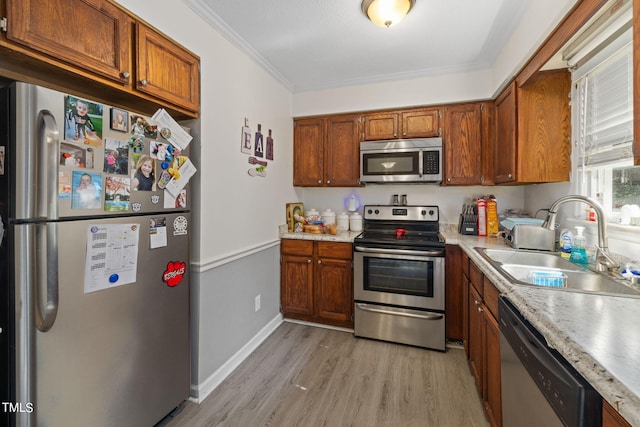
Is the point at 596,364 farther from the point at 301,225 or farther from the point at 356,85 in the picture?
the point at 356,85

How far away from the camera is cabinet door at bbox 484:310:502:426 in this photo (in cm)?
138

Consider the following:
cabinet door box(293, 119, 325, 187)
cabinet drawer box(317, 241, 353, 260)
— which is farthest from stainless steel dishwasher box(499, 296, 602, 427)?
cabinet door box(293, 119, 325, 187)

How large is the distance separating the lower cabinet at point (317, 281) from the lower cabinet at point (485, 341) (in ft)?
3.46

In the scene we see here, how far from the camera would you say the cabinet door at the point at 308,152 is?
3.10 meters

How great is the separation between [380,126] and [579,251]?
1.94m

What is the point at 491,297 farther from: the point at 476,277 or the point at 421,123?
the point at 421,123

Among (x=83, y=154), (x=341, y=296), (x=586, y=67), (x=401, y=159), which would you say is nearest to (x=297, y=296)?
(x=341, y=296)

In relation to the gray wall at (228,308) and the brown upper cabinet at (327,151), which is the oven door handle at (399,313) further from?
the brown upper cabinet at (327,151)

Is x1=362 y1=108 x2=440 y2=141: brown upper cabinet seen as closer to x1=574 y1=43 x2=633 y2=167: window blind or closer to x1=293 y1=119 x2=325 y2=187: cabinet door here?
x1=293 y1=119 x2=325 y2=187: cabinet door

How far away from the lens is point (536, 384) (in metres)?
0.88

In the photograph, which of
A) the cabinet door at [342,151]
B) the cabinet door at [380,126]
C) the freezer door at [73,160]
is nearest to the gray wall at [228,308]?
the freezer door at [73,160]

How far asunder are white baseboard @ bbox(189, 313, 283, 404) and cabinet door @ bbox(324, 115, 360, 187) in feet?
5.34

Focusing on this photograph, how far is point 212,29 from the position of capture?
190 centimetres

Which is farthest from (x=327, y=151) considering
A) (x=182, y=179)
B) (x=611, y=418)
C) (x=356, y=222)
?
(x=611, y=418)
